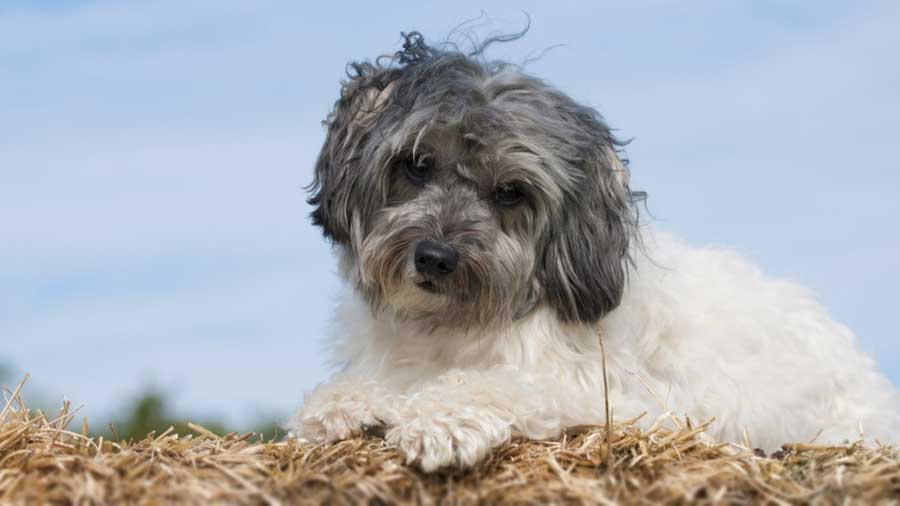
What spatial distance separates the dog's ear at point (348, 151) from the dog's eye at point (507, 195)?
24.1 inches

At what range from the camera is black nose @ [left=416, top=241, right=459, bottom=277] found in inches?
219

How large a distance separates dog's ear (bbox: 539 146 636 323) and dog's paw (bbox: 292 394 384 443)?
1.10m

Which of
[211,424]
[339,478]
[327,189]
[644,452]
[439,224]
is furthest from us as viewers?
[211,424]

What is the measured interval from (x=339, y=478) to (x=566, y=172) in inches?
79.4

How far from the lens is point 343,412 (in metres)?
5.56

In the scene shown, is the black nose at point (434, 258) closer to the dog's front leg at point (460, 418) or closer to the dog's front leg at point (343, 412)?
the dog's front leg at point (460, 418)

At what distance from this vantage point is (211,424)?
11.4 meters

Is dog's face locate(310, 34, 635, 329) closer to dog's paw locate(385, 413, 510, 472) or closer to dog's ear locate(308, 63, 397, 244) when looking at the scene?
dog's ear locate(308, 63, 397, 244)

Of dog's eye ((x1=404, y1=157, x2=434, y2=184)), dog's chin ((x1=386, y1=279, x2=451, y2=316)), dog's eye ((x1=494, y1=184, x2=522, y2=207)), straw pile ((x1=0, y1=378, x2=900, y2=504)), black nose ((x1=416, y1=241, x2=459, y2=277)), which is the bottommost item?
straw pile ((x1=0, y1=378, x2=900, y2=504))

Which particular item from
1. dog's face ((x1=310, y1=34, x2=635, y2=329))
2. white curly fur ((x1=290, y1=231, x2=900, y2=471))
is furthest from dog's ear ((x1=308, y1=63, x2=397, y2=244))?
white curly fur ((x1=290, y1=231, x2=900, y2=471))

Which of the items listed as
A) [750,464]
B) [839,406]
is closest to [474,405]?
[750,464]

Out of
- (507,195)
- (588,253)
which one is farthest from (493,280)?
(588,253)

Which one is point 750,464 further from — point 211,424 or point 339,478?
point 211,424

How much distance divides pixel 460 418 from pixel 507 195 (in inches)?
50.3
